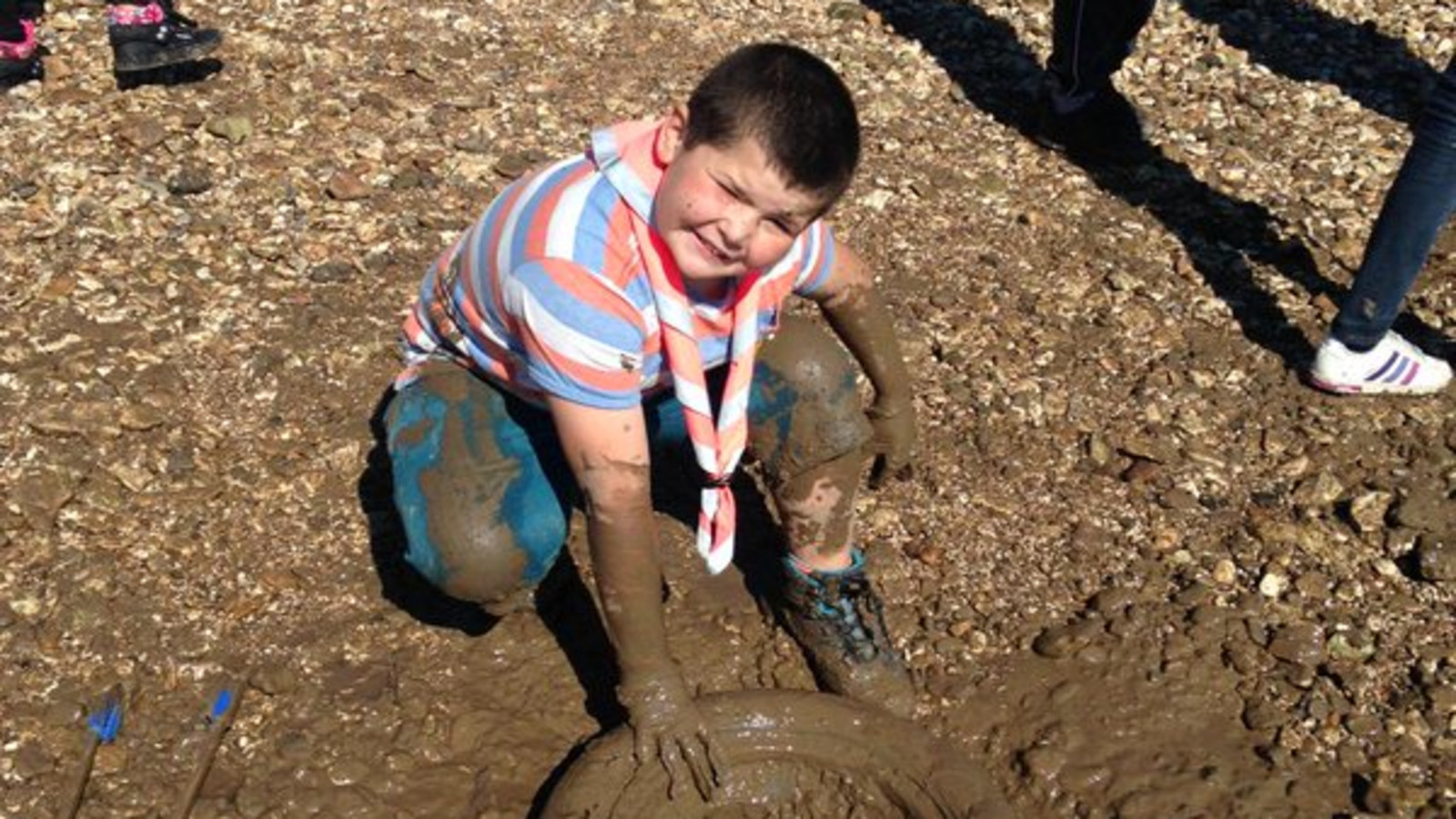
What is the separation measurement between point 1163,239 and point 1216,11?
154 cm

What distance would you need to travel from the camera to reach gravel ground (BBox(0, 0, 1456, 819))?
2912 mm

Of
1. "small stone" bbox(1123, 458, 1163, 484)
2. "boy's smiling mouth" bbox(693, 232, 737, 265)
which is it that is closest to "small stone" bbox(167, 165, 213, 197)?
"boy's smiling mouth" bbox(693, 232, 737, 265)

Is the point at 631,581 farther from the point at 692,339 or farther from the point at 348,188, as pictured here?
the point at 348,188

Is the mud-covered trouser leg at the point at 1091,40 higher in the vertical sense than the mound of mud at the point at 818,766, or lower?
higher

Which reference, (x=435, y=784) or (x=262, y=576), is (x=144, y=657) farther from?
(x=435, y=784)

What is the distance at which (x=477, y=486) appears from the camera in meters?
2.75

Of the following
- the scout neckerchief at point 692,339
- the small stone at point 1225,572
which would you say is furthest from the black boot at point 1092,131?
the scout neckerchief at point 692,339

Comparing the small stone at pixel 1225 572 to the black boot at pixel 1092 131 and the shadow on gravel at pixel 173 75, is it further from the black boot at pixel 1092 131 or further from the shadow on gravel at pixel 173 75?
the shadow on gravel at pixel 173 75

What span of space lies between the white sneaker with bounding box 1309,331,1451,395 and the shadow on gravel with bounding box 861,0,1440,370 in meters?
0.15

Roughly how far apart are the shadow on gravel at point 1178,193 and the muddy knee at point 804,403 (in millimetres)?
1515

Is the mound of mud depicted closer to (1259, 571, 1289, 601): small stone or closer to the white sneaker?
(1259, 571, 1289, 601): small stone

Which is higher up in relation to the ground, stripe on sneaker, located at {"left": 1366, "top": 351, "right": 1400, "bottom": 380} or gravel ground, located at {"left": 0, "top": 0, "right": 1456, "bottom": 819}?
stripe on sneaker, located at {"left": 1366, "top": 351, "right": 1400, "bottom": 380}

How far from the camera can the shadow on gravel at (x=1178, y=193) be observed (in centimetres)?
405

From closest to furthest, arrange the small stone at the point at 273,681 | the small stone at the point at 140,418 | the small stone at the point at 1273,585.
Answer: the small stone at the point at 273,681 < the small stone at the point at 1273,585 < the small stone at the point at 140,418
